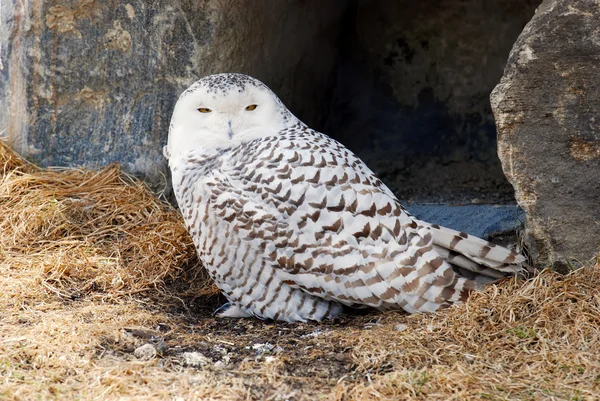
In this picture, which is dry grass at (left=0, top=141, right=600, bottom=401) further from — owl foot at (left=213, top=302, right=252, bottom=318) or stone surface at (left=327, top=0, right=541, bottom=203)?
stone surface at (left=327, top=0, right=541, bottom=203)

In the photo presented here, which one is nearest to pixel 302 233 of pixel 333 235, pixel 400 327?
pixel 333 235

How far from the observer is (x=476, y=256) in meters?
3.80

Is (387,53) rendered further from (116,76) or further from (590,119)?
(590,119)

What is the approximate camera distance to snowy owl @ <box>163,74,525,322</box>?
3783 millimetres

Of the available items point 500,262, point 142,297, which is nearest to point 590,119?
point 500,262

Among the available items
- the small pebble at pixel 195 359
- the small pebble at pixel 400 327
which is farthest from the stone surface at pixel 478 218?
the small pebble at pixel 195 359

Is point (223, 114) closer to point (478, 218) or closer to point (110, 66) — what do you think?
point (110, 66)

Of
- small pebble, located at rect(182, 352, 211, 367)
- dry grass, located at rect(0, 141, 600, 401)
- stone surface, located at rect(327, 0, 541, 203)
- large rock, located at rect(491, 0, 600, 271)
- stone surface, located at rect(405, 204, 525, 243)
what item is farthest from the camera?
stone surface, located at rect(327, 0, 541, 203)

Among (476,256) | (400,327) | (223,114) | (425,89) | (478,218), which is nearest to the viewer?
(400,327)

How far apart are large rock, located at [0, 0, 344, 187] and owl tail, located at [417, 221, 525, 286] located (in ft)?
5.90

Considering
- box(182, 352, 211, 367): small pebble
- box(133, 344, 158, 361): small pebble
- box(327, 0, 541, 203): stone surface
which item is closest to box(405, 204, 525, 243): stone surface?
box(327, 0, 541, 203): stone surface

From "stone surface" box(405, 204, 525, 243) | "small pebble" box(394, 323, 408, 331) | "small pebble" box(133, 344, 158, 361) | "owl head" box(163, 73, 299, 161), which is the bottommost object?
"small pebble" box(133, 344, 158, 361)

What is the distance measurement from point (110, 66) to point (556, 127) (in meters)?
2.62

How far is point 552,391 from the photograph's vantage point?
296 cm
